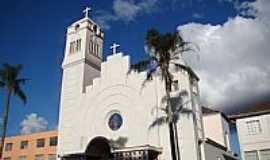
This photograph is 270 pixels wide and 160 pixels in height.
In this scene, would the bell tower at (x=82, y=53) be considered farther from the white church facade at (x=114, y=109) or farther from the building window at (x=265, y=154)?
the building window at (x=265, y=154)

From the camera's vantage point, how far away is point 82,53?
1622 inches

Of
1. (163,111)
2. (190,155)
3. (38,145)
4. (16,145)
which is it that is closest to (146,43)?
(163,111)

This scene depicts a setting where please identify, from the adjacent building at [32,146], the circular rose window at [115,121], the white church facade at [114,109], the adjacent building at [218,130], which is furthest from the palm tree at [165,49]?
the adjacent building at [32,146]

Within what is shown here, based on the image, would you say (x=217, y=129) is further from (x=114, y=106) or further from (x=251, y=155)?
(x=114, y=106)

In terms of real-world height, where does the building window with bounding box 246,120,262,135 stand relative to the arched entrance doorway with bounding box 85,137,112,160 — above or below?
above

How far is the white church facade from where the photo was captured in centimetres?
3134

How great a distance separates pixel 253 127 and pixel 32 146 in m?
44.6

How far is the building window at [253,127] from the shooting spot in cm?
3403

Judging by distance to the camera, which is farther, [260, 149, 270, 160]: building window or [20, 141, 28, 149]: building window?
[20, 141, 28, 149]: building window

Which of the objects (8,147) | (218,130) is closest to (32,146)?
(8,147)

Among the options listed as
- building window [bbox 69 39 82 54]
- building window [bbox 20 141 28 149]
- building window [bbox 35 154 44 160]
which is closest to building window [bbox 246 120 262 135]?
building window [bbox 69 39 82 54]

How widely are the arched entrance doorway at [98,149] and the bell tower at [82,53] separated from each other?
773cm

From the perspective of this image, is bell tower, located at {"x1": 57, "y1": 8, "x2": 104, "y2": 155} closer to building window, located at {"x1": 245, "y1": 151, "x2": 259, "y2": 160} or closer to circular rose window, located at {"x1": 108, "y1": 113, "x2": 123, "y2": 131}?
circular rose window, located at {"x1": 108, "y1": 113, "x2": 123, "y2": 131}

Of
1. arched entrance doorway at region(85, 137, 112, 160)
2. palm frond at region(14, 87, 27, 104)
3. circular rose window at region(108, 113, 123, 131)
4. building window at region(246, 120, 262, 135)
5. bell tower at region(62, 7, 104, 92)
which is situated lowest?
arched entrance doorway at region(85, 137, 112, 160)
